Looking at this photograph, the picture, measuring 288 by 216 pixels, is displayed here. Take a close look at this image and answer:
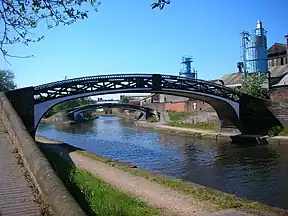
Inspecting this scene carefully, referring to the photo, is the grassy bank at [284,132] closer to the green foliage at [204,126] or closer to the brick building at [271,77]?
the green foliage at [204,126]

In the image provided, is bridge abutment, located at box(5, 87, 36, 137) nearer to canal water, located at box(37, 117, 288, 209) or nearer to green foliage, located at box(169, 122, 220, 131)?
canal water, located at box(37, 117, 288, 209)

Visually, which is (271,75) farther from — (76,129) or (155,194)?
(155,194)

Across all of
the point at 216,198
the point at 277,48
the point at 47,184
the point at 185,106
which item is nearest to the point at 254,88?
the point at 185,106

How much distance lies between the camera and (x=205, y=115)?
151 ft

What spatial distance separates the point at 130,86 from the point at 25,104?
1020cm

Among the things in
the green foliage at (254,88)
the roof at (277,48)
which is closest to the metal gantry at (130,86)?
the green foliage at (254,88)

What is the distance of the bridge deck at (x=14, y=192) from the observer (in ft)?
17.2

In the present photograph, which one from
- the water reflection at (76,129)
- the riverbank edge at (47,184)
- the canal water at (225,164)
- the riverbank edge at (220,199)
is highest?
the riverbank edge at (47,184)

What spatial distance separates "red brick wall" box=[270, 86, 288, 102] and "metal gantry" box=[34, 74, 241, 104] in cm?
477

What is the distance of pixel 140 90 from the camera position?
33375 millimetres

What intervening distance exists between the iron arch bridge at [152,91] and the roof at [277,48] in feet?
80.8

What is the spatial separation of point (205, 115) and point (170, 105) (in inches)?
880

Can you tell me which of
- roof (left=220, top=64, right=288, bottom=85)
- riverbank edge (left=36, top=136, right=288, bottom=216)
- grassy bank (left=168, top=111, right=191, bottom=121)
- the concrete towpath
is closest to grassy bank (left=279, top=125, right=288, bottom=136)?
roof (left=220, top=64, right=288, bottom=85)

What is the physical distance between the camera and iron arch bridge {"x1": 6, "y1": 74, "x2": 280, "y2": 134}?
2731cm
